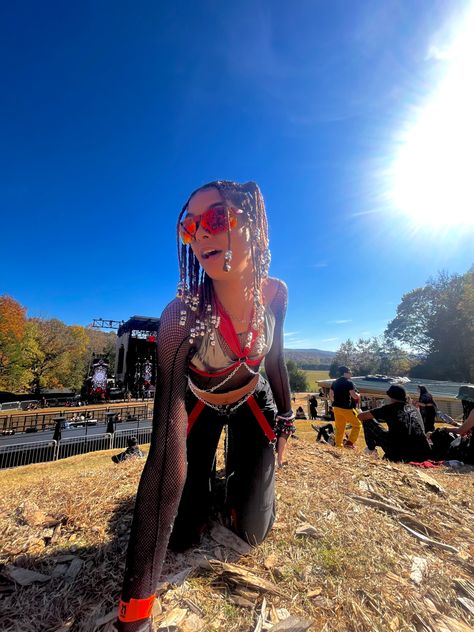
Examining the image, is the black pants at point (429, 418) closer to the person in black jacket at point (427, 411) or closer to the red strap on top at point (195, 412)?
the person in black jacket at point (427, 411)

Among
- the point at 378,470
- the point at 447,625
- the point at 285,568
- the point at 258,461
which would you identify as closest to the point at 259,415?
the point at 258,461

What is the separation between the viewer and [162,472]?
4.80 feet

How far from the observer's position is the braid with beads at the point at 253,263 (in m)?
1.75

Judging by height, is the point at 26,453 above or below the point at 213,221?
below

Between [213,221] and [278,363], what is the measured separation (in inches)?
51.1

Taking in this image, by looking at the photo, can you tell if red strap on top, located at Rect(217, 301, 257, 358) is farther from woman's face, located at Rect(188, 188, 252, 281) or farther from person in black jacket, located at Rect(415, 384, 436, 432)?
person in black jacket, located at Rect(415, 384, 436, 432)

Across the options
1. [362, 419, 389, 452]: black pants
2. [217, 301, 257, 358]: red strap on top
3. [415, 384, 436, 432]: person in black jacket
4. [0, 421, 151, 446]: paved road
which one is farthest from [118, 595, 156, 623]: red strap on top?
[0, 421, 151, 446]: paved road

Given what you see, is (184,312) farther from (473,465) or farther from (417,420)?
(473,465)

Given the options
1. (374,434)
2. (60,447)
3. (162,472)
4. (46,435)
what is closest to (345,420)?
(374,434)

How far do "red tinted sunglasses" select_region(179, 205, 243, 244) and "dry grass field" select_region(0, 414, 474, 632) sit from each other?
187 centimetres

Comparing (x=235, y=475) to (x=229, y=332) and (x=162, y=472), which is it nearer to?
(x=162, y=472)

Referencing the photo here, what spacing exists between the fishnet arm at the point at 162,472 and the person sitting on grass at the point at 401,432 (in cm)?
489

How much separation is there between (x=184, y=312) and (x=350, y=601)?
5.50 feet

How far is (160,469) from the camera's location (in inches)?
57.7
